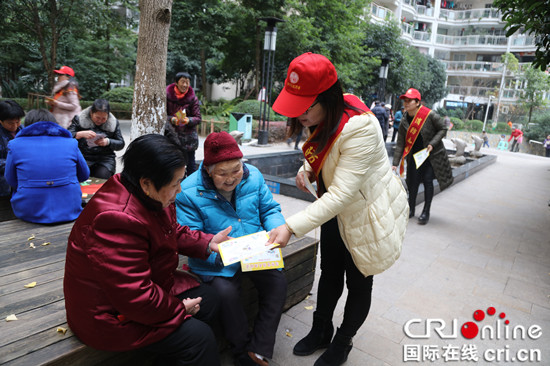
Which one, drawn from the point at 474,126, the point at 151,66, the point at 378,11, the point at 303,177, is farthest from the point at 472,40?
the point at 303,177

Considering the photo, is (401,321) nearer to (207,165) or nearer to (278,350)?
(278,350)

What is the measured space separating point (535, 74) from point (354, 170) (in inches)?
1369

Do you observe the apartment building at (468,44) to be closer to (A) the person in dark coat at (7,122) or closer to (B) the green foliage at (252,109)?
(B) the green foliage at (252,109)

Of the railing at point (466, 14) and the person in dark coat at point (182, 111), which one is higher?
the railing at point (466, 14)

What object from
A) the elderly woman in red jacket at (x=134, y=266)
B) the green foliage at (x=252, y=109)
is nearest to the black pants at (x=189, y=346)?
the elderly woman in red jacket at (x=134, y=266)

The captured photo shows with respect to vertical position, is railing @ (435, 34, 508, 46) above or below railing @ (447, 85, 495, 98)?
above

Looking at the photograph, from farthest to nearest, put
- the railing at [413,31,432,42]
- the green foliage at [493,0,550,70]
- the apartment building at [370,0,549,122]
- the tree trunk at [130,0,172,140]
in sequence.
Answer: the railing at [413,31,432,42] → the apartment building at [370,0,549,122] → the green foliage at [493,0,550,70] → the tree trunk at [130,0,172,140]

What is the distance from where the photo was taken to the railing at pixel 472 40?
38.3m

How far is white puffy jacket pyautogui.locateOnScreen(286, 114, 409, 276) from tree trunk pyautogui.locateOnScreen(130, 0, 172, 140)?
9.07 feet

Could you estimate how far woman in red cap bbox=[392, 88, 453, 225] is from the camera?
4.89 m

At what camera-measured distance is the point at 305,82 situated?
1698mm

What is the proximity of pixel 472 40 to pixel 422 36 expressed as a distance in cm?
508

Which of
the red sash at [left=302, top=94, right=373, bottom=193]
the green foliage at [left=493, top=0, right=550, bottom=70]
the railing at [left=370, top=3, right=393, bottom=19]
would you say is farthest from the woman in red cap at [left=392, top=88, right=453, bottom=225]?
the railing at [left=370, top=3, right=393, bottom=19]

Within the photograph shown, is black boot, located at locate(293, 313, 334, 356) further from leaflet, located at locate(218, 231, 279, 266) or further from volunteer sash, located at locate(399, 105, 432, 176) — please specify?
volunteer sash, located at locate(399, 105, 432, 176)
